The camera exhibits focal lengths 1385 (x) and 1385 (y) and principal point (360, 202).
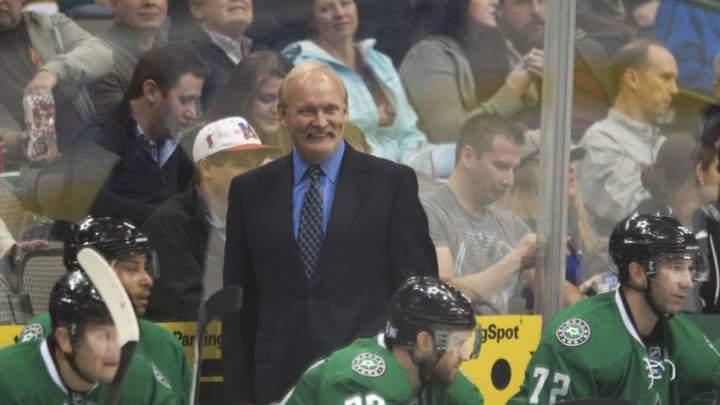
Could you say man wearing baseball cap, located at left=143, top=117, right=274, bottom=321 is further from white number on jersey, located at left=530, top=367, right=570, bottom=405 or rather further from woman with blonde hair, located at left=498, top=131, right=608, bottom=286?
white number on jersey, located at left=530, top=367, right=570, bottom=405

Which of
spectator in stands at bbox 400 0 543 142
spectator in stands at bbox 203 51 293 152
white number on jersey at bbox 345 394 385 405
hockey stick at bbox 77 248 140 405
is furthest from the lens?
spectator in stands at bbox 400 0 543 142

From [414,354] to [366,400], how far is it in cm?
19

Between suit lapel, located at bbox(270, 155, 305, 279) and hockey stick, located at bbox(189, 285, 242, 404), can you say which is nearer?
hockey stick, located at bbox(189, 285, 242, 404)

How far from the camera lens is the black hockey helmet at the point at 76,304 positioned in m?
2.96

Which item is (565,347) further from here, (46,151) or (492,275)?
(46,151)

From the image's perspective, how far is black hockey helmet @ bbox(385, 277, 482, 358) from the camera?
119 inches

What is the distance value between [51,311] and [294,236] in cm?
74

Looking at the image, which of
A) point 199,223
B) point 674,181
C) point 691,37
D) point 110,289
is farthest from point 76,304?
point 691,37

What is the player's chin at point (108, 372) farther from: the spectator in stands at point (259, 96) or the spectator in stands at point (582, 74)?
the spectator in stands at point (582, 74)

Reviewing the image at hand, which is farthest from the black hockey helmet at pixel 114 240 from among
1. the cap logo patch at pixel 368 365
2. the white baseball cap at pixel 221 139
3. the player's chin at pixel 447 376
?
the player's chin at pixel 447 376

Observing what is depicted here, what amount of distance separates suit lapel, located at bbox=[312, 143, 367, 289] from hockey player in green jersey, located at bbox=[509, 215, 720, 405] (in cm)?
63

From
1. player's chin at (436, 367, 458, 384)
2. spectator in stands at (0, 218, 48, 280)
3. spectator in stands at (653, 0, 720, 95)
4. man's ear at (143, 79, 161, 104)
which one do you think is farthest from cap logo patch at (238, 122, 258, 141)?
spectator in stands at (653, 0, 720, 95)

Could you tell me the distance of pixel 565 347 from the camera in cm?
364

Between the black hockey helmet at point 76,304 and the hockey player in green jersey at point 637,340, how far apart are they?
A: 1.23 metres
